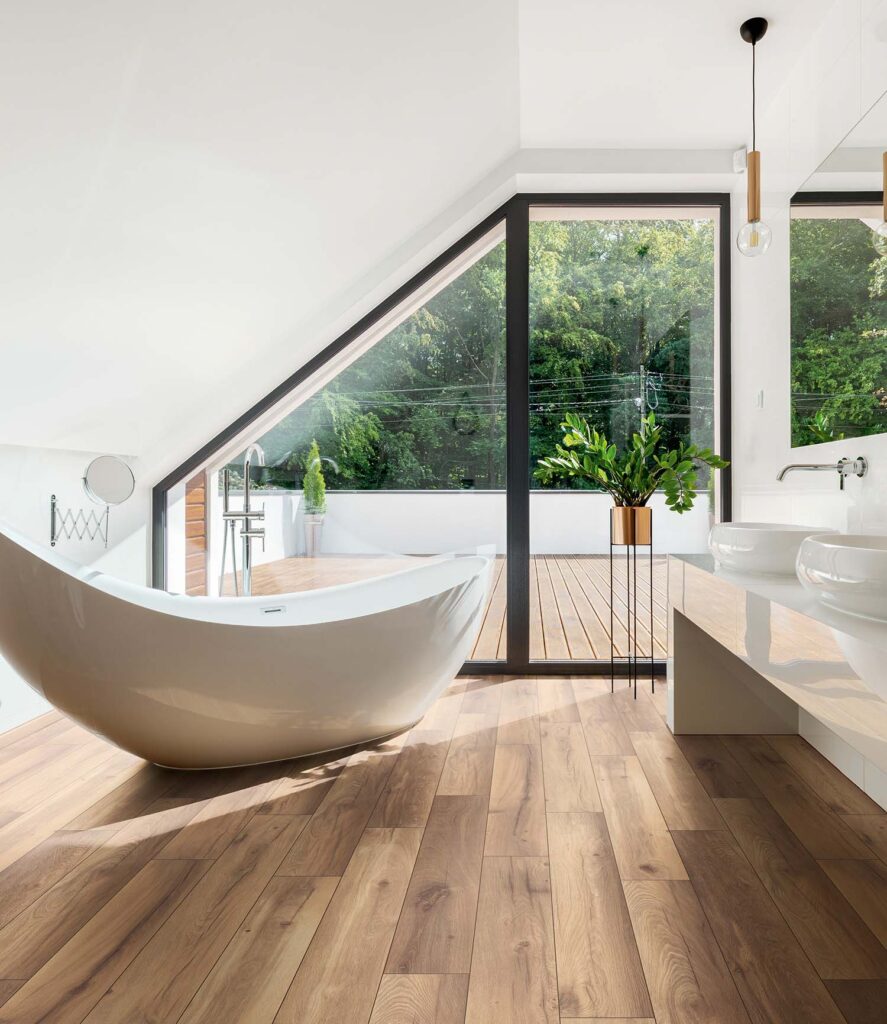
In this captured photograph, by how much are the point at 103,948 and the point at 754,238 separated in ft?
Result: 8.81

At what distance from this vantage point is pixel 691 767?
2525 millimetres

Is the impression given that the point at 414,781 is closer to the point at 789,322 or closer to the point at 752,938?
the point at 752,938

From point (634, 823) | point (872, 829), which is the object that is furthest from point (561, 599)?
point (872, 829)

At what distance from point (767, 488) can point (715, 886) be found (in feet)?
6.27

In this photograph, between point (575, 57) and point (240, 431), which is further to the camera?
point (240, 431)

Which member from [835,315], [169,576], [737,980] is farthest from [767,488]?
[169,576]

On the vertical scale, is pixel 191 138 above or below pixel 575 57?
below

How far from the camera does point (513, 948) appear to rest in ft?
4.96

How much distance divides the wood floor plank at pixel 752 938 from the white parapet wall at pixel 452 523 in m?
1.91

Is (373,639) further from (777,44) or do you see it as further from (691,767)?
(777,44)

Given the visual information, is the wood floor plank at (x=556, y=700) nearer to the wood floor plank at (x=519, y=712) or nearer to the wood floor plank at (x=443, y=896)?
the wood floor plank at (x=519, y=712)

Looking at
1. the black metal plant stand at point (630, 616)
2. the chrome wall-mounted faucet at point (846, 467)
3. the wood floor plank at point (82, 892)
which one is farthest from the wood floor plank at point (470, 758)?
the chrome wall-mounted faucet at point (846, 467)

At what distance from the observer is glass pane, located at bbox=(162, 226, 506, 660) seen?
3.81 m

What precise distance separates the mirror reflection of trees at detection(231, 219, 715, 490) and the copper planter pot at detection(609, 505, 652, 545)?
517 mm
